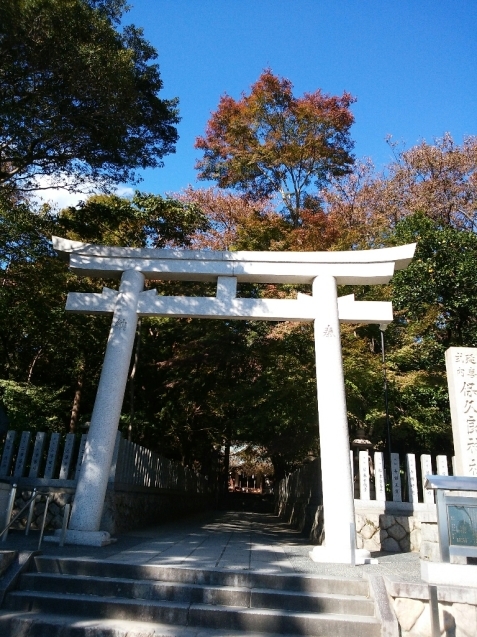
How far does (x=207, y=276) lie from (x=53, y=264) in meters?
3.95

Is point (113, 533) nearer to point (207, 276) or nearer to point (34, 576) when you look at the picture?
point (34, 576)

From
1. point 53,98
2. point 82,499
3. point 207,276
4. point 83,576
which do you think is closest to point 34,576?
point 83,576

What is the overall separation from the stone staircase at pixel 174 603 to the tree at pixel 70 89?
714 centimetres

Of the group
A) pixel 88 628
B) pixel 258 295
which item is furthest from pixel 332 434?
pixel 258 295

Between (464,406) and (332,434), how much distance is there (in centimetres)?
196

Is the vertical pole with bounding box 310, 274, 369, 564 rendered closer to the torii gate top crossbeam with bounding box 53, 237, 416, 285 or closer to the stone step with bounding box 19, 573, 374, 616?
the torii gate top crossbeam with bounding box 53, 237, 416, 285

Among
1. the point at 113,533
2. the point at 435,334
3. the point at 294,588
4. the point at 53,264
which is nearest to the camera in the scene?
the point at 294,588

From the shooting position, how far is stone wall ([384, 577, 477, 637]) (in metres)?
4.08

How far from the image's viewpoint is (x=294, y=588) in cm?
456

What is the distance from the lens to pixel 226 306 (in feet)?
25.0

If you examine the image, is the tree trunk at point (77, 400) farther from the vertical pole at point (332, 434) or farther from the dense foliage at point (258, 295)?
the vertical pole at point (332, 434)

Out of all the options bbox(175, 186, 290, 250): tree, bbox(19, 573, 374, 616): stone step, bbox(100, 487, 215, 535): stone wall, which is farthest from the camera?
bbox(175, 186, 290, 250): tree

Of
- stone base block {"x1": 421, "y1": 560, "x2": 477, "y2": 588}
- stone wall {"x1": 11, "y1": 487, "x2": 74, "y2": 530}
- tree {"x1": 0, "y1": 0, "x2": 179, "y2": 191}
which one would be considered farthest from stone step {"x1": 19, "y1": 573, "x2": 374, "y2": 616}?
tree {"x1": 0, "y1": 0, "x2": 179, "y2": 191}

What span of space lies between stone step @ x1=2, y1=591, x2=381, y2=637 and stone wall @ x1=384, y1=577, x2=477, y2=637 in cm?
36
